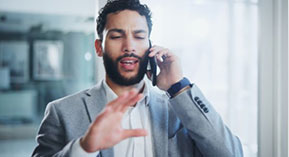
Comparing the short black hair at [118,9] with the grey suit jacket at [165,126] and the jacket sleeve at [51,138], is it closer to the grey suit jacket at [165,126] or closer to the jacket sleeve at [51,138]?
the grey suit jacket at [165,126]

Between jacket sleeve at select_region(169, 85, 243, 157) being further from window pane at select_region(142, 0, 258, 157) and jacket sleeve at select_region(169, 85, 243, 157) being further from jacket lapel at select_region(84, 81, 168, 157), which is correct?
window pane at select_region(142, 0, 258, 157)

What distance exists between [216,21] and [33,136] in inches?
44.7

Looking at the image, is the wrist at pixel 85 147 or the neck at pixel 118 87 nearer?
the wrist at pixel 85 147

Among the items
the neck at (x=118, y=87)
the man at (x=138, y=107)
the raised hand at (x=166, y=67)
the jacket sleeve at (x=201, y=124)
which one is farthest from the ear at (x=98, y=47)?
the jacket sleeve at (x=201, y=124)

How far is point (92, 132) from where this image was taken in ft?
3.35

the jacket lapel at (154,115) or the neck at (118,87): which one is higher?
the neck at (118,87)

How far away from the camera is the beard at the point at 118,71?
1.30 m

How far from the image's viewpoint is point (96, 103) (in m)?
1.28

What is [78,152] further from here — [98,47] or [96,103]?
[98,47]

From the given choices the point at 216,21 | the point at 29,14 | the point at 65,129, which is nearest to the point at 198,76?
the point at 216,21

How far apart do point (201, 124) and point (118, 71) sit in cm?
41

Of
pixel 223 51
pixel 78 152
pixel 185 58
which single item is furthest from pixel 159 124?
pixel 223 51

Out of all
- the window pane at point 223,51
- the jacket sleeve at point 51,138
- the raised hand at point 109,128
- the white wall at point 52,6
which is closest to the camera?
the raised hand at point 109,128

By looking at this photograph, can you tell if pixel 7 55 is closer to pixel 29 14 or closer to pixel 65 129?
pixel 29 14
